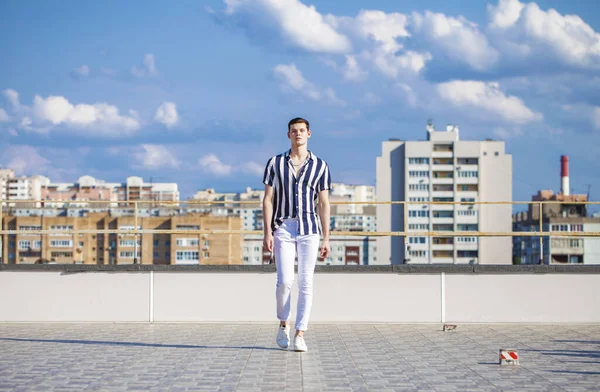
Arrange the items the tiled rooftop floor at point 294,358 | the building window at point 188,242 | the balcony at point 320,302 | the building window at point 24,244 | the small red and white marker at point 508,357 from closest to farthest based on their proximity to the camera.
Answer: the tiled rooftop floor at point 294,358
the small red and white marker at point 508,357
the balcony at point 320,302
the building window at point 188,242
the building window at point 24,244

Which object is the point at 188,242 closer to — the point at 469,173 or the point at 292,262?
the point at 469,173

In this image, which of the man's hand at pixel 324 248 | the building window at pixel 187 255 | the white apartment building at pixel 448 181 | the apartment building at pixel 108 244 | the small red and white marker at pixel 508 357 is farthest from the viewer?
the building window at pixel 187 255

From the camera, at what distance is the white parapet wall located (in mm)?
10797

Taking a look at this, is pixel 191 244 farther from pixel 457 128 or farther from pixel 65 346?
pixel 65 346

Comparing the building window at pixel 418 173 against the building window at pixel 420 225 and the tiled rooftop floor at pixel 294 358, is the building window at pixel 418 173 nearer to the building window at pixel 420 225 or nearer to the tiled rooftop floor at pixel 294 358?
the building window at pixel 420 225

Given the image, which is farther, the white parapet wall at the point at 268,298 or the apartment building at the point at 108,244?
the apartment building at the point at 108,244

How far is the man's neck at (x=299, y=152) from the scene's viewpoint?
788cm

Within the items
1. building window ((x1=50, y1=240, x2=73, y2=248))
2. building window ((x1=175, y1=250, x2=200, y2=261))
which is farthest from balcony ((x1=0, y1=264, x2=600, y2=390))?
building window ((x1=50, y1=240, x2=73, y2=248))

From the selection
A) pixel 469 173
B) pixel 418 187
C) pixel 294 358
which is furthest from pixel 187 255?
pixel 294 358

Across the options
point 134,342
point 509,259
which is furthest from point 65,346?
point 509,259

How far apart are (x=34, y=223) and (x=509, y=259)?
77.5 meters

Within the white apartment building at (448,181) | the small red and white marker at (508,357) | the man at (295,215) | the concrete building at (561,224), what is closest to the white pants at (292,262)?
the man at (295,215)

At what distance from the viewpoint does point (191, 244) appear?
173500mm

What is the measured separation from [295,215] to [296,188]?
23 centimetres
